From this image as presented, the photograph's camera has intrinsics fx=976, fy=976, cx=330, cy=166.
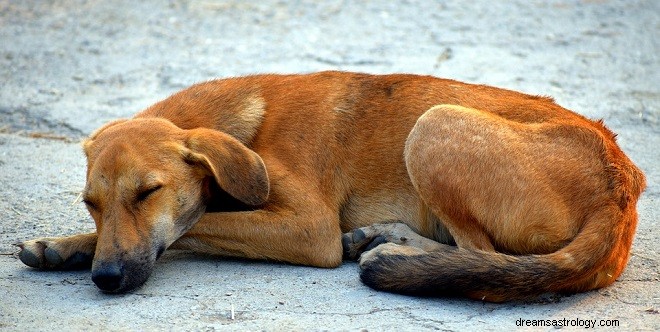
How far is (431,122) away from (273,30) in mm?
Result: 4789

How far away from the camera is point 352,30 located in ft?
30.7

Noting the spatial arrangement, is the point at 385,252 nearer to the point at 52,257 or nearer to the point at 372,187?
the point at 372,187

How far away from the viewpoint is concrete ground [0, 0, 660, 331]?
430 centimetres

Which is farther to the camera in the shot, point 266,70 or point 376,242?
point 266,70

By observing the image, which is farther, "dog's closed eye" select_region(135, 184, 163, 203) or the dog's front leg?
the dog's front leg

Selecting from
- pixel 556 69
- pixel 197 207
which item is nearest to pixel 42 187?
pixel 197 207

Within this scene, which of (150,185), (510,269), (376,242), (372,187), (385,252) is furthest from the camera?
(372,187)

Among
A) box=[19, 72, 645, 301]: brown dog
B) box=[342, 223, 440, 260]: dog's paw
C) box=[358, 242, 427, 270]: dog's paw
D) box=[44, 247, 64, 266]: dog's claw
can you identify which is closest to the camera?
box=[19, 72, 645, 301]: brown dog

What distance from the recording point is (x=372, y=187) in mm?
5105

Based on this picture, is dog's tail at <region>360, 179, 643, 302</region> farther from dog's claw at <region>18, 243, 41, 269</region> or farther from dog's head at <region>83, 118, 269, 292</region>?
dog's claw at <region>18, 243, 41, 269</region>

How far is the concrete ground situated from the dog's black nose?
0.10 metres

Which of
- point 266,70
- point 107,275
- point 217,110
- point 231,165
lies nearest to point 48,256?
point 107,275

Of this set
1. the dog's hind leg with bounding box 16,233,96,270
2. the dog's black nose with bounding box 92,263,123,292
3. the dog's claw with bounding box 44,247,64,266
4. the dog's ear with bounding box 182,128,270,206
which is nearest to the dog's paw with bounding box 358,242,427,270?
the dog's ear with bounding box 182,128,270,206

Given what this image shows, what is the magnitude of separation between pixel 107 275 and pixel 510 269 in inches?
69.7
